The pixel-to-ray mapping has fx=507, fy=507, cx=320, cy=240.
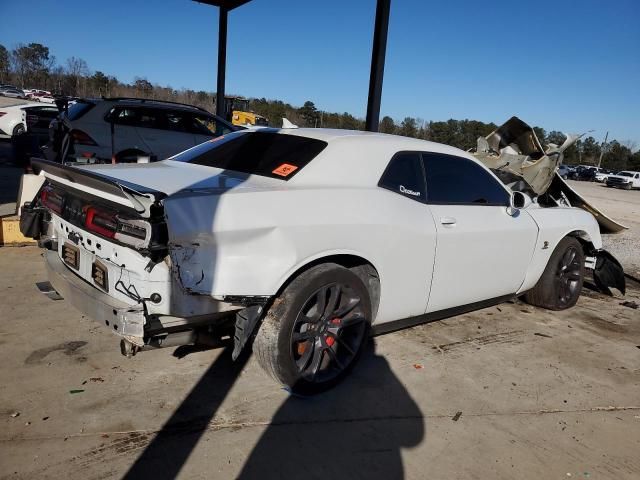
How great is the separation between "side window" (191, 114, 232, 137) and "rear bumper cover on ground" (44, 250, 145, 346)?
6616 millimetres

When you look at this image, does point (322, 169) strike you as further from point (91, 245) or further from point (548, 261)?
point (548, 261)

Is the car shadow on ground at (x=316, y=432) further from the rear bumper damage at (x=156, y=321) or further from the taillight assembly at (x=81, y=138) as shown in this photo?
the taillight assembly at (x=81, y=138)

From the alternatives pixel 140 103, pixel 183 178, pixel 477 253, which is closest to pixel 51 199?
pixel 183 178

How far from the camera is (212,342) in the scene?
2.89 metres

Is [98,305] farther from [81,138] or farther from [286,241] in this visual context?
[81,138]

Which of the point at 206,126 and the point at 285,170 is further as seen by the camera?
the point at 206,126

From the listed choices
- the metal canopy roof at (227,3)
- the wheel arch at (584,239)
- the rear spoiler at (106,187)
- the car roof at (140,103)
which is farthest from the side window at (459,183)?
the metal canopy roof at (227,3)

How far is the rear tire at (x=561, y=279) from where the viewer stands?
5.04 meters

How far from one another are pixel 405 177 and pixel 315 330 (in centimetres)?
126

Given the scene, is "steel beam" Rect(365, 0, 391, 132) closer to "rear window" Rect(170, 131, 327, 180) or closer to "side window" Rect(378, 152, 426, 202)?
"rear window" Rect(170, 131, 327, 180)

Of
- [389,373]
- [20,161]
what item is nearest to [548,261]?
[389,373]

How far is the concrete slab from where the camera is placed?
252 centimetres

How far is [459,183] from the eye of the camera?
156 inches

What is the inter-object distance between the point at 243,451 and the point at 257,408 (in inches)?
16.3
